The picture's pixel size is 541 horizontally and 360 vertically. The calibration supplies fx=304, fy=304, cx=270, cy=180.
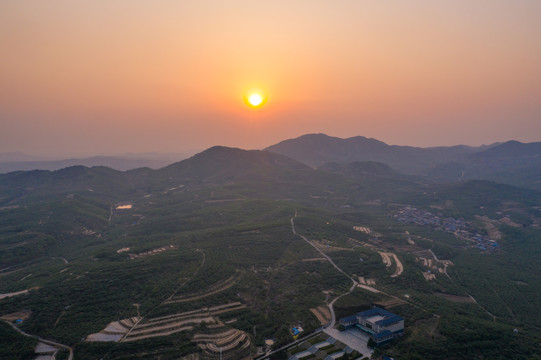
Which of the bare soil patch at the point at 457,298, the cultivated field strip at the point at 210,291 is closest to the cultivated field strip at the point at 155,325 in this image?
the cultivated field strip at the point at 210,291

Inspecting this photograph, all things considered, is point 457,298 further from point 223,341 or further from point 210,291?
point 210,291

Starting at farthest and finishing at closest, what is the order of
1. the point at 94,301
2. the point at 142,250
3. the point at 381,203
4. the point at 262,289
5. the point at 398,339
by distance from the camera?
the point at 381,203
the point at 142,250
the point at 262,289
the point at 94,301
the point at 398,339

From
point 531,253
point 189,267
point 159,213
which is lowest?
point 531,253

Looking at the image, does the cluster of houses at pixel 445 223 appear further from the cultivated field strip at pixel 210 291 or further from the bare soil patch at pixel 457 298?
the cultivated field strip at pixel 210 291

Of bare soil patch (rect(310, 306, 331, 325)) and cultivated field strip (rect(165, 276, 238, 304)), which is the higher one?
cultivated field strip (rect(165, 276, 238, 304))

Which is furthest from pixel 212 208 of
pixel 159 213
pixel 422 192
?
pixel 422 192

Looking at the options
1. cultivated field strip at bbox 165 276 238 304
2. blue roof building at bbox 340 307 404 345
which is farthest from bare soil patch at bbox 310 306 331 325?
→ cultivated field strip at bbox 165 276 238 304

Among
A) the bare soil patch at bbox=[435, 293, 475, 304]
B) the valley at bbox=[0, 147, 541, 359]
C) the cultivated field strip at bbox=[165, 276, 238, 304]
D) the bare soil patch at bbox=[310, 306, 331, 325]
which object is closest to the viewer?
the valley at bbox=[0, 147, 541, 359]

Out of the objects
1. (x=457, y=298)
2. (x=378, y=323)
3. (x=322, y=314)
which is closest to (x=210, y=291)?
(x=322, y=314)

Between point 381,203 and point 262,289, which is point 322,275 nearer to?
point 262,289

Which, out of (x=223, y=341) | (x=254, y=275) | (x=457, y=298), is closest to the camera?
(x=223, y=341)

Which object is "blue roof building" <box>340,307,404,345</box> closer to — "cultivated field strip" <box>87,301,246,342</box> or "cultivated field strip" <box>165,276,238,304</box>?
"cultivated field strip" <box>87,301,246,342</box>
